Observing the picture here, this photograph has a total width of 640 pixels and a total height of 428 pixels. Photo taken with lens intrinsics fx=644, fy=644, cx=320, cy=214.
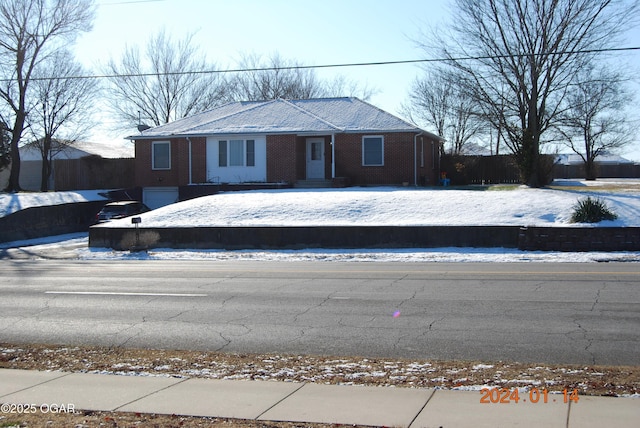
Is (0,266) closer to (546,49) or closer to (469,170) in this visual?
(546,49)

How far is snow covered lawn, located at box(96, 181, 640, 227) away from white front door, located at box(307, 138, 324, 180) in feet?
22.4

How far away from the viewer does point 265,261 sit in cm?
2056

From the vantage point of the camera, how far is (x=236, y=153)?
35.6m

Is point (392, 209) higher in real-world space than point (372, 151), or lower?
lower

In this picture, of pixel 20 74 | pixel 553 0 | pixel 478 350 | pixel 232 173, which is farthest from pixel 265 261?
pixel 20 74

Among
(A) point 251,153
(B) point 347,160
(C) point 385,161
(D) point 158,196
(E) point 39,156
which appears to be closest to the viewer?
(C) point 385,161

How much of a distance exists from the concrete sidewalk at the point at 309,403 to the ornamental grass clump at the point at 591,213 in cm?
1675

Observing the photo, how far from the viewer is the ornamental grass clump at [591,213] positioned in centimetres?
2159

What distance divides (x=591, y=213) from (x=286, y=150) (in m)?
17.3

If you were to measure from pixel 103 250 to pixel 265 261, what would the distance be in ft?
25.0

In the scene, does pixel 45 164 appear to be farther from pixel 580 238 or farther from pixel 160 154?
pixel 580 238

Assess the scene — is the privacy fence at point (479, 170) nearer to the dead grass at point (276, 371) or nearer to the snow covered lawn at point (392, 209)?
the snow covered lawn at point (392, 209)
